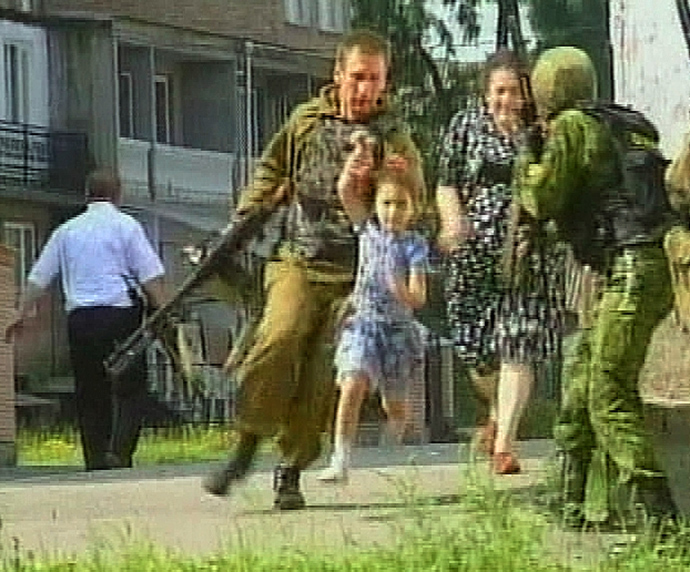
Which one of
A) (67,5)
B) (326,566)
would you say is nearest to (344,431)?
(326,566)

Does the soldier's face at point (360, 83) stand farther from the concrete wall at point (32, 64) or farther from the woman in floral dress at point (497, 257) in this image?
the concrete wall at point (32, 64)

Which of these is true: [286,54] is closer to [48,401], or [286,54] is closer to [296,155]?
[48,401]

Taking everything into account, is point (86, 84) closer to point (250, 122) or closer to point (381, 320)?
point (250, 122)

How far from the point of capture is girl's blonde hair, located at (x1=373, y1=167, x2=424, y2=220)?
8664mm

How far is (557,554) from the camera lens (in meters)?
6.82

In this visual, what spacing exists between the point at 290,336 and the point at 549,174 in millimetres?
1447

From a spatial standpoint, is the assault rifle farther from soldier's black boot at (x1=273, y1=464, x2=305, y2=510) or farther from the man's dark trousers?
the man's dark trousers

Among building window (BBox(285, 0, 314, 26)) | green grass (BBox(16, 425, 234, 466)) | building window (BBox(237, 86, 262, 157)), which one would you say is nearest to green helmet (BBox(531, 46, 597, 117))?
green grass (BBox(16, 425, 234, 466))

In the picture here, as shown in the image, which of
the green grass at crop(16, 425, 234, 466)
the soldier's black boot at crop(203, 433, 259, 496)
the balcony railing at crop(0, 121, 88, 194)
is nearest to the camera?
the soldier's black boot at crop(203, 433, 259, 496)

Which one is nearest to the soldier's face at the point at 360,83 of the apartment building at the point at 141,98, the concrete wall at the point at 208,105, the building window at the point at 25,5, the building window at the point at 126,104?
the apartment building at the point at 141,98

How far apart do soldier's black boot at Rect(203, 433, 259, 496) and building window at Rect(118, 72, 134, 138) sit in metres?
25.7

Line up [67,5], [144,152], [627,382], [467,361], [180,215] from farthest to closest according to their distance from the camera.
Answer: [67,5] → [144,152] → [180,215] → [467,361] → [627,382]

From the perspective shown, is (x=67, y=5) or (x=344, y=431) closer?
(x=344, y=431)

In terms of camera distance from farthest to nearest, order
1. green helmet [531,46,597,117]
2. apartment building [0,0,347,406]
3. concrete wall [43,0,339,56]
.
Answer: concrete wall [43,0,339,56]
apartment building [0,0,347,406]
green helmet [531,46,597,117]
